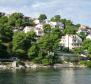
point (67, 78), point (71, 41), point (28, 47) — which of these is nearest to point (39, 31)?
point (71, 41)

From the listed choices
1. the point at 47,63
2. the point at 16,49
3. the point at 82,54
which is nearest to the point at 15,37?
the point at 16,49

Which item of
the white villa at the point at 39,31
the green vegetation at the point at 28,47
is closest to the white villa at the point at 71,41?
the white villa at the point at 39,31

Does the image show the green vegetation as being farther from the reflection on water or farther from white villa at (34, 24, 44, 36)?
white villa at (34, 24, 44, 36)

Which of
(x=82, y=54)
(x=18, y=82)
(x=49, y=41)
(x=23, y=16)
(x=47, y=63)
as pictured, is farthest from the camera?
(x=23, y=16)

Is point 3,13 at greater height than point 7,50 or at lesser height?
greater

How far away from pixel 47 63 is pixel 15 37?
9.26 metres

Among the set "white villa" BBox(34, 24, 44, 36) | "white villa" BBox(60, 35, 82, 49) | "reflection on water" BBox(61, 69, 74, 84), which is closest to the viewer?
"reflection on water" BBox(61, 69, 74, 84)

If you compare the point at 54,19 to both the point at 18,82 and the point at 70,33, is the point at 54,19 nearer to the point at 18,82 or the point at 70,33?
the point at 70,33

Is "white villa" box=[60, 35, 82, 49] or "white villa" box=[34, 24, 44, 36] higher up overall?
"white villa" box=[34, 24, 44, 36]

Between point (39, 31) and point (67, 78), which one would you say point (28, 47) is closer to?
point (67, 78)

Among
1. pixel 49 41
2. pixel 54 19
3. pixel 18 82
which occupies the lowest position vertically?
pixel 18 82

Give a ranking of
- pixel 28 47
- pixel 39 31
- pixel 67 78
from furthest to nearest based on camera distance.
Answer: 1. pixel 39 31
2. pixel 28 47
3. pixel 67 78

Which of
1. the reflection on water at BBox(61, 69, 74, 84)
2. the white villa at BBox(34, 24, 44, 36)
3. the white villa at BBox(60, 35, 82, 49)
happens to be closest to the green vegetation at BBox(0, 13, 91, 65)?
the white villa at BBox(60, 35, 82, 49)

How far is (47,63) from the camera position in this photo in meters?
92.1
